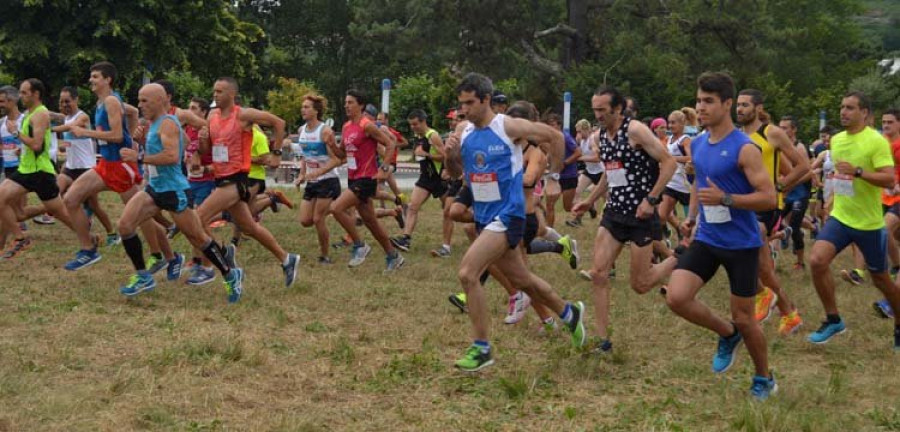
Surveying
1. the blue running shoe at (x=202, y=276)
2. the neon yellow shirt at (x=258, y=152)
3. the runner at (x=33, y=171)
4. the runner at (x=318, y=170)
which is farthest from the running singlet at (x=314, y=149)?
the runner at (x=33, y=171)

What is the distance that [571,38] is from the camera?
122 feet

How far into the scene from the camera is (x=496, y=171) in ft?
20.2

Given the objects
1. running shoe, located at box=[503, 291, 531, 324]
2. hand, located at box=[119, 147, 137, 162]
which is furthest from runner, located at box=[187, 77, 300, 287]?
running shoe, located at box=[503, 291, 531, 324]

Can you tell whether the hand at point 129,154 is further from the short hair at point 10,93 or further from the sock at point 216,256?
the short hair at point 10,93

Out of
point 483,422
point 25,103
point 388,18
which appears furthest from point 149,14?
point 483,422

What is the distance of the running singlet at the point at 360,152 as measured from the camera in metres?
10.5

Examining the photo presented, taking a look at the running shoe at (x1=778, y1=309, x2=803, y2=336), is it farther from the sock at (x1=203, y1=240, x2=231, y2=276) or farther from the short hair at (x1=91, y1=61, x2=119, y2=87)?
the short hair at (x1=91, y1=61, x2=119, y2=87)

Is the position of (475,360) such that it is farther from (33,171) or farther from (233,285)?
(33,171)

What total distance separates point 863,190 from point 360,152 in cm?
532

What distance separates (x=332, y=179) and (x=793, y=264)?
228 inches

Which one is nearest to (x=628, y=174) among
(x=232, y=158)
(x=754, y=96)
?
(x=754, y=96)

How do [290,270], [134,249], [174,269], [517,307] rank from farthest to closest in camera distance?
[174,269]
[290,270]
[134,249]
[517,307]

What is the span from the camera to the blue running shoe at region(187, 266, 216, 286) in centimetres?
904

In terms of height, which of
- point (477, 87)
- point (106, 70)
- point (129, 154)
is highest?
point (477, 87)
